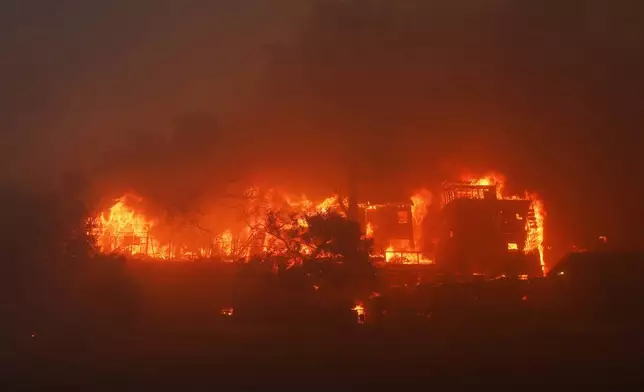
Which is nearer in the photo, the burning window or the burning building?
the burning building

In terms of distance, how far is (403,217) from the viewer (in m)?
63.3

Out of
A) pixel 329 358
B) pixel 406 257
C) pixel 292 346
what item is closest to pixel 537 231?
pixel 406 257

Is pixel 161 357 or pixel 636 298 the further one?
pixel 636 298

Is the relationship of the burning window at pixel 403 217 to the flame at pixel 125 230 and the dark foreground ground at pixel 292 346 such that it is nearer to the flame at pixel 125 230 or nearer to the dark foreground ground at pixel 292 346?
the flame at pixel 125 230

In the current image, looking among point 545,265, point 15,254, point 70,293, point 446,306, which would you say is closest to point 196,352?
point 70,293

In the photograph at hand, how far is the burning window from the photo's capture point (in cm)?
6309

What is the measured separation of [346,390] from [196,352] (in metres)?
8.10

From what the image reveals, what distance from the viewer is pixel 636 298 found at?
33.0 metres

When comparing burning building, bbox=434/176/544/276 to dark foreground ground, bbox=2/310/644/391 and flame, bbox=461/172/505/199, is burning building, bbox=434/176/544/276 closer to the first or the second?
flame, bbox=461/172/505/199

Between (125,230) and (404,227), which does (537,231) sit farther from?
(125,230)

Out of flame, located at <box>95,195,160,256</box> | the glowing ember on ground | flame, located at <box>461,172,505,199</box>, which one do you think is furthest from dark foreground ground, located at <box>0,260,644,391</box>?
flame, located at <box>461,172,505,199</box>

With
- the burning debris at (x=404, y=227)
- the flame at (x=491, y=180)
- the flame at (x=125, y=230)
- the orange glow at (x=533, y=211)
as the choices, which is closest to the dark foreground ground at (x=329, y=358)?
the burning debris at (x=404, y=227)

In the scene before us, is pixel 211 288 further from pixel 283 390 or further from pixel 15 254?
pixel 283 390

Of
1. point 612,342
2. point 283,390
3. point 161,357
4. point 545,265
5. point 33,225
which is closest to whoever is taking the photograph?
point 283,390
